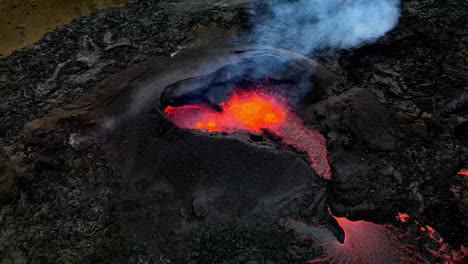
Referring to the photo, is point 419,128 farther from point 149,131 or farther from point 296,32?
point 149,131

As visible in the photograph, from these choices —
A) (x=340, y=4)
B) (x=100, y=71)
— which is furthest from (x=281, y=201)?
(x=340, y=4)

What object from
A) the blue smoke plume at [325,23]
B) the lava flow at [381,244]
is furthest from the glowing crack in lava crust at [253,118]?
the blue smoke plume at [325,23]

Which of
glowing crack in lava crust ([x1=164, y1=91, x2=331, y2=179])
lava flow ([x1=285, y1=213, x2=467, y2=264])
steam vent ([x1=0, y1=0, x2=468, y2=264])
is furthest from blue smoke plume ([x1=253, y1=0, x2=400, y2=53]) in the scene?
lava flow ([x1=285, y1=213, x2=467, y2=264])

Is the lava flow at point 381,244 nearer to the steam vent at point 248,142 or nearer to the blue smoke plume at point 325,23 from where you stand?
the steam vent at point 248,142

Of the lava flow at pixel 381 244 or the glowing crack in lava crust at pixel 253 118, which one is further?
the glowing crack in lava crust at pixel 253 118

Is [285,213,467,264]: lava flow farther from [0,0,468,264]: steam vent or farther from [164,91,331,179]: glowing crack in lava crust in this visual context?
[164,91,331,179]: glowing crack in lava crust

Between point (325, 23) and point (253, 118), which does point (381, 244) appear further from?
point (325, 23)
